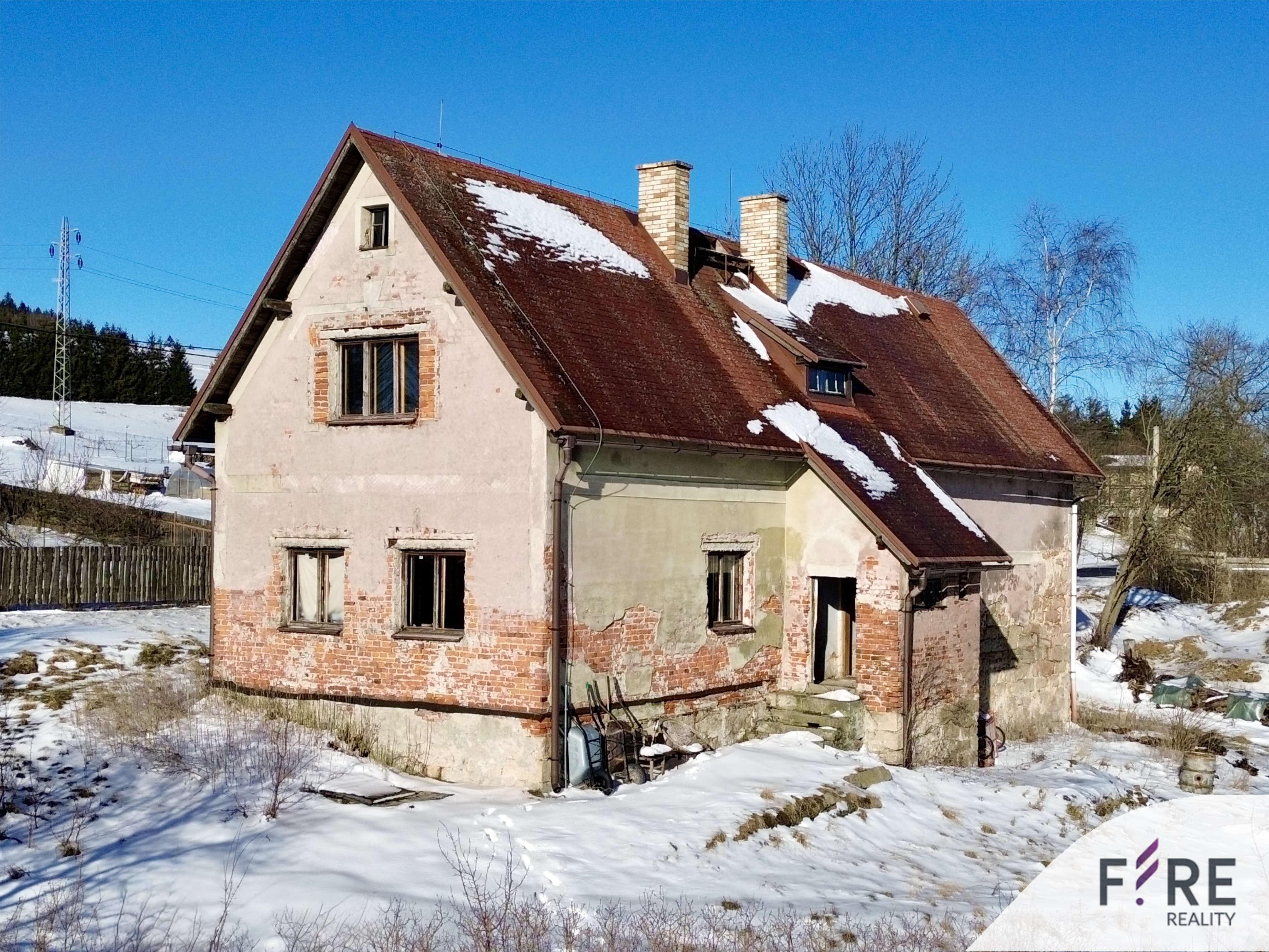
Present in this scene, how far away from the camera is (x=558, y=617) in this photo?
14422 mm

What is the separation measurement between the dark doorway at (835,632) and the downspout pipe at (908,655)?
2.04 metres

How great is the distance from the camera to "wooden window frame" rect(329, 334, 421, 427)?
15.7m

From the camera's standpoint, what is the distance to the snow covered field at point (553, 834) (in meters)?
10.8

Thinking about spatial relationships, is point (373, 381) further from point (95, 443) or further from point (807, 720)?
point (95, 443)

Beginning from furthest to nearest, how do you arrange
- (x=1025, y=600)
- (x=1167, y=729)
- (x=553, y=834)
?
(x=1025, y=600), (x=1167, y=729), (x=553, y=834)

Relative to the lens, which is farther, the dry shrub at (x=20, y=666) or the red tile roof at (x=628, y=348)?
the dry shrub at (x=20, y=666)

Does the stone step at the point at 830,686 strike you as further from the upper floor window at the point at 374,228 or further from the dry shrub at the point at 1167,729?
the upper floor window at the point at 374,228

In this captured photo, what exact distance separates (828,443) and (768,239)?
18.6 ft

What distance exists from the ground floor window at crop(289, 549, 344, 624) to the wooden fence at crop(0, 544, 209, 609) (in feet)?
29.9

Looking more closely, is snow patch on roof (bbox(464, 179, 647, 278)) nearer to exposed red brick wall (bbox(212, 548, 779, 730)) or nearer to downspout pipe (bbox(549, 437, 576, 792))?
downspout pipe (bbox(549, 437, 576, 792))

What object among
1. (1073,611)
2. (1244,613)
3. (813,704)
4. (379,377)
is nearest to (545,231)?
(379,377)

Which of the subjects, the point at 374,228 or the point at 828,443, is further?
the point at 828,443

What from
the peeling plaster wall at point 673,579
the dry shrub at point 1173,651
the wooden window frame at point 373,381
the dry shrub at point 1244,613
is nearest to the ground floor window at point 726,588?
the peeling plaster wall at point 673,579

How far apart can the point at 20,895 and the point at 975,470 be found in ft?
51.5
